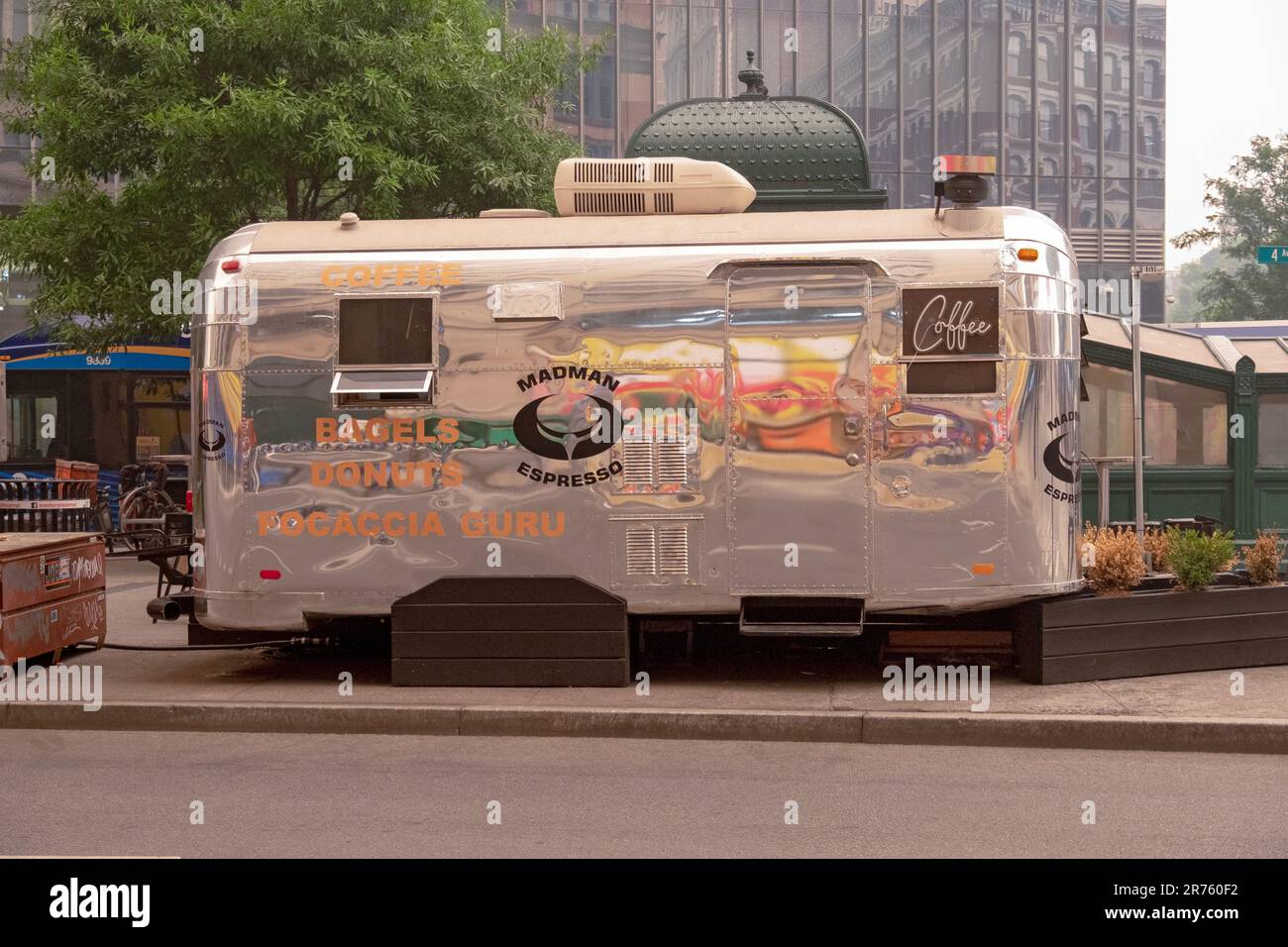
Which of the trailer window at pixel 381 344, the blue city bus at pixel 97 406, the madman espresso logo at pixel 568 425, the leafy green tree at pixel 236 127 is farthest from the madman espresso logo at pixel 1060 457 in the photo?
the blue city bus at pixel 97 406

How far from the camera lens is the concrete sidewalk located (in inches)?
319

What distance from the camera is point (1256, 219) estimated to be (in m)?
38.7

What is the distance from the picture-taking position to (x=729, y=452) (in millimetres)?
9148

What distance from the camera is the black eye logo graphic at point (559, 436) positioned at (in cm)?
923

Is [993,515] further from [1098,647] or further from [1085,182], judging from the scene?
[1085,182]

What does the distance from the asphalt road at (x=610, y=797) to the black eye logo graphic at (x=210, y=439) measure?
Result: 6.27 ft

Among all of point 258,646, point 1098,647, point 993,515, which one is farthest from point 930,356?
point 258,646

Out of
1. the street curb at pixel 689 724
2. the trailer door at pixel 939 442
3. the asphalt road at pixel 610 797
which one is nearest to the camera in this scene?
the asphalt road at pixel 610 797

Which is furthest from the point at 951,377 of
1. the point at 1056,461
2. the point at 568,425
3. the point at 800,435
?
the point at 568,425

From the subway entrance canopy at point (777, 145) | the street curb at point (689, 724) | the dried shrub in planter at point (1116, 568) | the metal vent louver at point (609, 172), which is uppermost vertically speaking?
the subway entrance canopy at point (777, 145)

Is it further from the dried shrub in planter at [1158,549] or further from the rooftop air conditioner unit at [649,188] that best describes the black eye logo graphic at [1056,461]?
the rooftop air conditioner unit at [649,188]

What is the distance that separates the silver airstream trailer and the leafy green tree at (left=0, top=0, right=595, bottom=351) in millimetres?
8131
